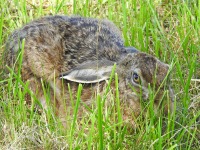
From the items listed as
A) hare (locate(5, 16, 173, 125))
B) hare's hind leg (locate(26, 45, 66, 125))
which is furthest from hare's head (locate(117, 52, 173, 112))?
hare's hind leg (locate(26, 45, 66, 125))

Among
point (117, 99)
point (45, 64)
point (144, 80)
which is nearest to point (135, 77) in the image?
point (144, 80)

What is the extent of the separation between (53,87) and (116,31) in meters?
1.10

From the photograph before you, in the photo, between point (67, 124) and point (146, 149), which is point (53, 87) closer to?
point (67, 124)

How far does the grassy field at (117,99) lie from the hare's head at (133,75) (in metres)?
0.17

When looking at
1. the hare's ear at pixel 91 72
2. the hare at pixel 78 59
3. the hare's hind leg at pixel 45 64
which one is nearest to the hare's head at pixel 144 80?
the hare at pixel 78 59

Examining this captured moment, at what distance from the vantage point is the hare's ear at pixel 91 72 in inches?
189

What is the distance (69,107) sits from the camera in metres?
4.99

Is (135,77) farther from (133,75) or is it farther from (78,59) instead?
(78,59)

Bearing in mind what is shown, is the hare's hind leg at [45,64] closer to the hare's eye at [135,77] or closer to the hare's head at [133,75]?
the hare's head at [133,75]

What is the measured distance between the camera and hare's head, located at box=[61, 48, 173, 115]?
4406 millimetres

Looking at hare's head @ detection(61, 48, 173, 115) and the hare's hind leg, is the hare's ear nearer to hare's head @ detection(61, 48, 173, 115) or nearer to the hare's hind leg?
hare's head @ detection(61, 48, 173, 115)

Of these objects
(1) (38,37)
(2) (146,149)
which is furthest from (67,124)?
(1) (38,37)

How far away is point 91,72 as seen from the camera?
487 cm

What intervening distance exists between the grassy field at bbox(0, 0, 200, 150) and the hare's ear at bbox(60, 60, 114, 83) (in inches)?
10.7
